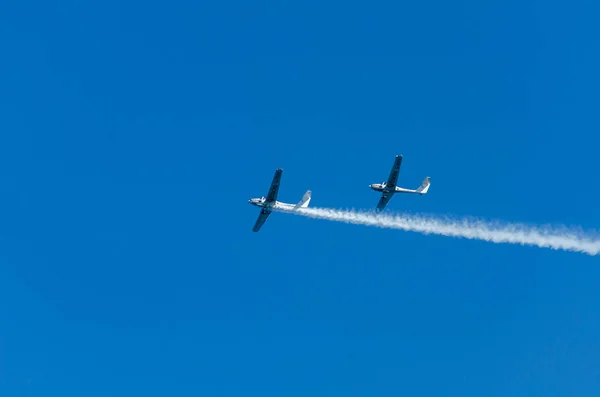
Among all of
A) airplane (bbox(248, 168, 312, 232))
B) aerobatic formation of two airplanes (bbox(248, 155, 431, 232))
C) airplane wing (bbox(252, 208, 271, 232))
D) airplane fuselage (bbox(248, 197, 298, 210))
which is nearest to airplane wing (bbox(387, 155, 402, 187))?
aerobatic formation of two airplanes (bbox(248, 155, 431, 232))

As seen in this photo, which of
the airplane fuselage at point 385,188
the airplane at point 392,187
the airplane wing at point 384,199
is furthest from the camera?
the airplane wing at point 384,199

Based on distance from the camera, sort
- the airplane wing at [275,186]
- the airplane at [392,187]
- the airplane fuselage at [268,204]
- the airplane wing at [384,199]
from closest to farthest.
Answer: the airplane wing at [275,186]
the airplane fuselage at [268,204]
the airplane at [392,187]
the airplane wing at [384,199]

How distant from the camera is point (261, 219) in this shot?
93625 millimetres

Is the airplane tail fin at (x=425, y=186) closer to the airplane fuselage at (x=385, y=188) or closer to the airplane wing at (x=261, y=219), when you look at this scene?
the airplane fuselage at (x=385, y=188)

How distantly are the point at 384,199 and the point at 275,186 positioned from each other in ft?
71.1

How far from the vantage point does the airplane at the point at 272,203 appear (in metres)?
87.6

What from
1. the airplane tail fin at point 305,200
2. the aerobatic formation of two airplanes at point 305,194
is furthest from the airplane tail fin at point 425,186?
the airplane tail fin at point 305,200

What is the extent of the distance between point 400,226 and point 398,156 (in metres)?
11.4

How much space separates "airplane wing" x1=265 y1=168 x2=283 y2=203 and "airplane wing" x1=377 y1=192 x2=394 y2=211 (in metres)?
20.3

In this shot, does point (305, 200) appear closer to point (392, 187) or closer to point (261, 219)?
point (261, 219)

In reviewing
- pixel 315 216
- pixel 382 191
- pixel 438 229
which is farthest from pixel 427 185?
pixel 315 216

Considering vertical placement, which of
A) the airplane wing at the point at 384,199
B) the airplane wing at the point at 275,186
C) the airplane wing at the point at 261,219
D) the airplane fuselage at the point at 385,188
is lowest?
the airplane wing at the point at 261,219

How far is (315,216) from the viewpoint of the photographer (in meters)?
90.8

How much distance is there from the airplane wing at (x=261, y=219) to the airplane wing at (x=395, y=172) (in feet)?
67.6
